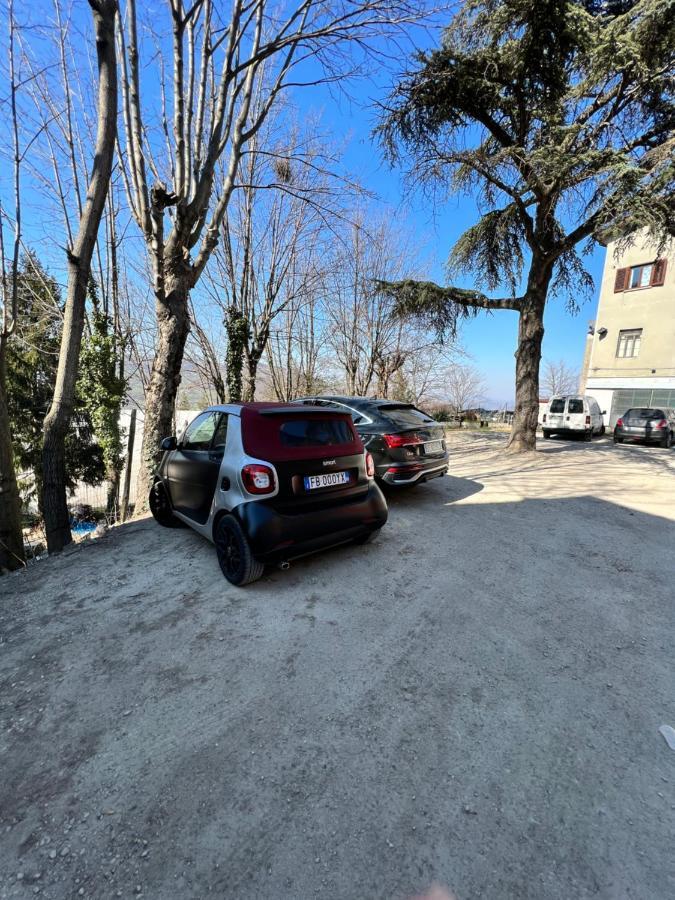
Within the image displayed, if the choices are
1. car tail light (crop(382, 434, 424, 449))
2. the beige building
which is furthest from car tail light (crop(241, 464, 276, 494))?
the beige building

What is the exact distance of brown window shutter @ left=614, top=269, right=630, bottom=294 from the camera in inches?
932

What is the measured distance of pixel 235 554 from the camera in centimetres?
338

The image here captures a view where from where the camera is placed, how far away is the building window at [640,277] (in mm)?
21786

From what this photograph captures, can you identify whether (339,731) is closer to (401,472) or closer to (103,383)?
(401,472)

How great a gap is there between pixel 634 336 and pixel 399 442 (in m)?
25.9

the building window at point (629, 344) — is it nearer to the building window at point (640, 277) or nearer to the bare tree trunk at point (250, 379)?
the building window at point (640, 277)

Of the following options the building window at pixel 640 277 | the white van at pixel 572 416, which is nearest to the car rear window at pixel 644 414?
the white van at pixel 572 416

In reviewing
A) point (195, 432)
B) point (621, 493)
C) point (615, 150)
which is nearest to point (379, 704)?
point (195, 432)

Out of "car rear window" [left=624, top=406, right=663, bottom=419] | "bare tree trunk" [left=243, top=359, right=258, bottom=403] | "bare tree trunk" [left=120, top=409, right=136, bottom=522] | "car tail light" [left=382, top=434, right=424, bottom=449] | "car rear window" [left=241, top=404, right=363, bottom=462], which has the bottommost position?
"bare tree trunk" [left=120, top=409, right=136, bottom=522]

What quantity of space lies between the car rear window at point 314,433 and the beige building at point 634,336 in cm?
2477

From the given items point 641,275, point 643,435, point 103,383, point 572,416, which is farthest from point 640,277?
point 103,383

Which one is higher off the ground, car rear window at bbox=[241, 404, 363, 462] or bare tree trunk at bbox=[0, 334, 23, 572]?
car rear window at bbox=[241, 404, 363, 462]

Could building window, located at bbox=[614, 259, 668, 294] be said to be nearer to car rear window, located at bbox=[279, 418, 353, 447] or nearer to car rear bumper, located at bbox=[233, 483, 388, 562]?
car rear window, located at bbox=[279, 418, 353, 447]

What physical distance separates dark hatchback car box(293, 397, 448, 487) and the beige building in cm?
2259
